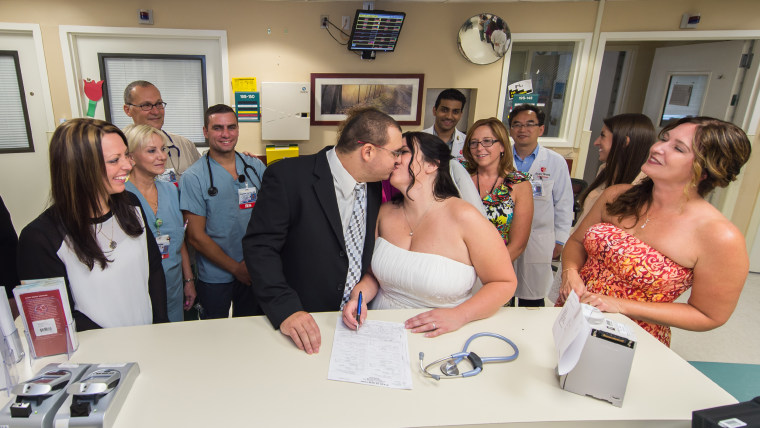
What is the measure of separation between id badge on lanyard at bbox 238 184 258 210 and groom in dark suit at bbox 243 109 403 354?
0.76m

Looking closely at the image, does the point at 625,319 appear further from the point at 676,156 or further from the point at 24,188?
the point at 24,188

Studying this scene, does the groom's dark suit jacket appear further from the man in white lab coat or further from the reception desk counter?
the man in white lab coat

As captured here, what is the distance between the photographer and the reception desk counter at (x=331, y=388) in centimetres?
92

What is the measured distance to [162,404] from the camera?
93cm

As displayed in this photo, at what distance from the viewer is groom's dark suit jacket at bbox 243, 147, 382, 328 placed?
1356 mm

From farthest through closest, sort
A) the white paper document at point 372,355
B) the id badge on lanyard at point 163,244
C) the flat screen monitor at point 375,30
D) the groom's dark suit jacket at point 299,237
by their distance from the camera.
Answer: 1. the flat screen monitor at point 375,30
2. the id badge on lanyard at point 163,244
3. the groom's dark suit jacket at point 299,237
4. the white paper document at point 372,355

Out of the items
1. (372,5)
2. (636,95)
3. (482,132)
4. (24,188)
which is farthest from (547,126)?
(24,188)

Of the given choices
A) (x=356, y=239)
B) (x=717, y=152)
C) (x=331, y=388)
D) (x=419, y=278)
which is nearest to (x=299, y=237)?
(x=356, y=239)

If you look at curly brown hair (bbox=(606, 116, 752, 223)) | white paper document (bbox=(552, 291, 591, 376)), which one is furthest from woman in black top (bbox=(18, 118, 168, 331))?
curly brown hair (bbox=(606, 116, 752, 223))

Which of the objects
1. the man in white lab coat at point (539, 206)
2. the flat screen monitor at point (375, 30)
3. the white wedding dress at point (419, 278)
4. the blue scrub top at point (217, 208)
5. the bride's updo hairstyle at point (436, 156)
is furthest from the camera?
the flat screen monitor at point (375, 30)

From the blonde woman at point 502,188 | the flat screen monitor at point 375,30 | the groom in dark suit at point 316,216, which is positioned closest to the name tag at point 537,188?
the blonde woman at point 502,188

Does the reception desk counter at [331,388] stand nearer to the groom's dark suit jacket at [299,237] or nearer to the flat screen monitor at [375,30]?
the groom's dark suit jacket at [299,237]

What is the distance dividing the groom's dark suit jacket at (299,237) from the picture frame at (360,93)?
2480 mm

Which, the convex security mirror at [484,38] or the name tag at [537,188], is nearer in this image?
the name tag at [537,188]
